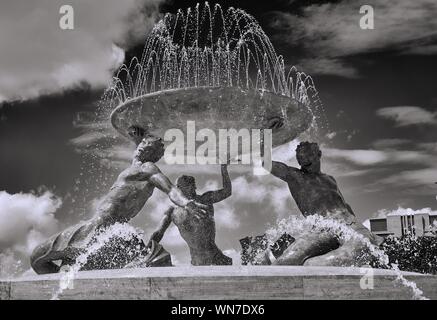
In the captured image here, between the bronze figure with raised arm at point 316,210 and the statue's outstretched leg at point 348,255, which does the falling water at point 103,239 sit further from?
the statue's outstretched leg at point 348,255

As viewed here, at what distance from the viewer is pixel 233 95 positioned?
745cm

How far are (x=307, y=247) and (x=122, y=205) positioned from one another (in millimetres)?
2597

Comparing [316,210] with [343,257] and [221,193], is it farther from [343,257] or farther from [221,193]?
[221,193]

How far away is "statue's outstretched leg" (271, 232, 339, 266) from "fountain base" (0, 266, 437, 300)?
1.64 m

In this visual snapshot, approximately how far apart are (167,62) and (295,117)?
267cm

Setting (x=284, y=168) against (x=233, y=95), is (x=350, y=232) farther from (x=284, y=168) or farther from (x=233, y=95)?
(x=233, y=95)

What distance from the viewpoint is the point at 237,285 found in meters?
4.88

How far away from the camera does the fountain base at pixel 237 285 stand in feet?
16.0
